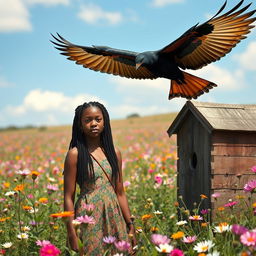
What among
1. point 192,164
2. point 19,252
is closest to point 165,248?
point 19,252

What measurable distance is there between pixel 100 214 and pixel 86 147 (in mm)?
482

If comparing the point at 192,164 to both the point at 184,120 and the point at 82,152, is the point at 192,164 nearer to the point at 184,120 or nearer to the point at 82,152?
the point at 184,120

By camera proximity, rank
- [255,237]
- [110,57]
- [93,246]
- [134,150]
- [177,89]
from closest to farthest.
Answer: [255,237]
[93,246]
[177,89]
[110,57]
[134,150]

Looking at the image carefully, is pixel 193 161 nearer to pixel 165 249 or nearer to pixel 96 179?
pixel 96 179

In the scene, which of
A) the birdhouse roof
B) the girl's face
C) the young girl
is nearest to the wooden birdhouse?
the birdhouse roof

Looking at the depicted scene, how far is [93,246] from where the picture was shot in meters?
3.04

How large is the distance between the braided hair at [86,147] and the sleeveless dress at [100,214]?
45 millimetres

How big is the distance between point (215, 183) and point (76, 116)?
1330 mm

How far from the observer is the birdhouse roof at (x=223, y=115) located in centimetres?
380

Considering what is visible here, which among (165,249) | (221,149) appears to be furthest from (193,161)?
(165,249)

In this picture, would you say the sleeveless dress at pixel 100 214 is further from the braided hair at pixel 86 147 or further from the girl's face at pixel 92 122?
the girl's face at pixel 92 122

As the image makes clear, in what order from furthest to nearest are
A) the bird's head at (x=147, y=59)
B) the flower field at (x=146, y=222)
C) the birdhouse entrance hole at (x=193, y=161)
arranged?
1. the birdhouse entrance hole at (x=193, y=161)
2. the bird's head at (x=147, y=59)
3. the flower field at (x=146, y=222)

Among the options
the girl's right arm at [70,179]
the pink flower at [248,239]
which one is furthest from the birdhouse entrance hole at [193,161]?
the pink flower at [248,239]

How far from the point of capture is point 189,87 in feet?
12.0
